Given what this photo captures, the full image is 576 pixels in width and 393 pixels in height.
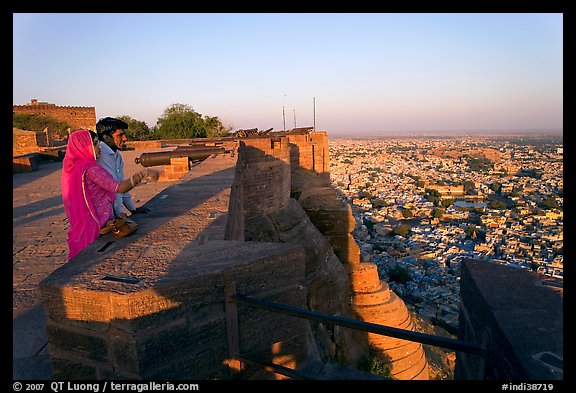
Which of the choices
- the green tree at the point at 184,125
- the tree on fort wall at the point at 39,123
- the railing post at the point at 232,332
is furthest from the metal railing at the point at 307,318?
the tree on fort wall at the point at 39,123

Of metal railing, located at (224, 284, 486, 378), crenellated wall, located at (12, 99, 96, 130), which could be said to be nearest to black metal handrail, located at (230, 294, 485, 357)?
metal railing, located at (224, 284, 486, 378)

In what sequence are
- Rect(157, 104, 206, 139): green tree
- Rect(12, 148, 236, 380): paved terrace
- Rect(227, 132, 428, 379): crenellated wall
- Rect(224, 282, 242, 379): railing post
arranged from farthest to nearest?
Rect(157, 104, 206, 139): green tree
Rect(227, 132, 428, 379): crenellated wall
Rect(12, 148, 236, 380): paved terrace
Rect(224, 282, 242, 379): railing post

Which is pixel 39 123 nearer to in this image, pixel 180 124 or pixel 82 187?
pixel 180 124

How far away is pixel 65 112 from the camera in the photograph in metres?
28.5

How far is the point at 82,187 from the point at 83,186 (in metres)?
0.01

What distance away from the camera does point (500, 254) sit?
23.6 metres

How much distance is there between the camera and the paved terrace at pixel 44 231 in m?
2.29

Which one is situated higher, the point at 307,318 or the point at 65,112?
the point at 65,112

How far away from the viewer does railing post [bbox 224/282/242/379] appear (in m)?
1.95

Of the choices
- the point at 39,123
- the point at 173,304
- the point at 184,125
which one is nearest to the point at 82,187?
the point at 173,304

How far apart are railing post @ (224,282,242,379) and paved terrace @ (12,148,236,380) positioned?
0.82 m

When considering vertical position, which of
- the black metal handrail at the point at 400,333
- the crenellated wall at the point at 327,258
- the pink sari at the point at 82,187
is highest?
the pink sari at the point at 82,187

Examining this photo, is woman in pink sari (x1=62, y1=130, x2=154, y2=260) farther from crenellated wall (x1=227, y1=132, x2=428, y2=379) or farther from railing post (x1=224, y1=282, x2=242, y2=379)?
crenellated wall (x1=227, y1=132, x2=428, y2=379)

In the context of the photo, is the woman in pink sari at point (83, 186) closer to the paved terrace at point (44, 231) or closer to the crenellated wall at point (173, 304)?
the crenellated wall at point (173, 304)
